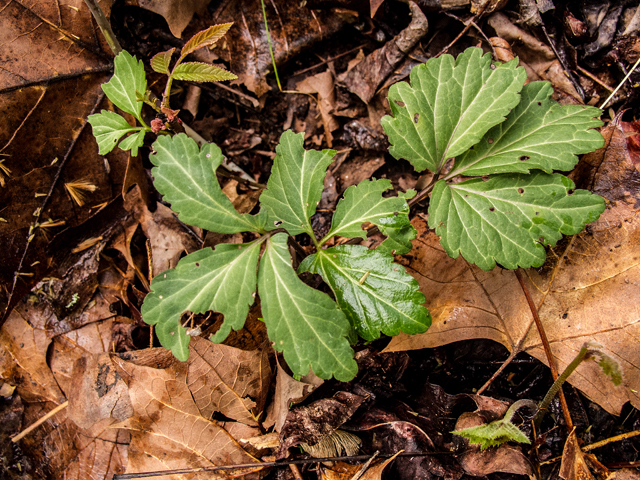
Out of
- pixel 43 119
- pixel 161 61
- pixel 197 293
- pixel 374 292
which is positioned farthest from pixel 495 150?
pixel 43 119

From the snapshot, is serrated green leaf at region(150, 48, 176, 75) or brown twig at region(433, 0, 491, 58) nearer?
serrated green leaf at region(150, 48, 176, 75)

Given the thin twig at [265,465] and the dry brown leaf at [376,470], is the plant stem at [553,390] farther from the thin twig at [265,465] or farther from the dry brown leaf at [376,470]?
the dry brown leaf at [376,470]

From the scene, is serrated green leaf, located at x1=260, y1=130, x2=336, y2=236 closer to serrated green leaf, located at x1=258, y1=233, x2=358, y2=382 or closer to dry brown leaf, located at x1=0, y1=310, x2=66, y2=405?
serrated green leaf, located at x1=258, y1=233, x2=358, y2=382

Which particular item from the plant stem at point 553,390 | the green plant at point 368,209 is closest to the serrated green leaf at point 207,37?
the green plant at point 368,209

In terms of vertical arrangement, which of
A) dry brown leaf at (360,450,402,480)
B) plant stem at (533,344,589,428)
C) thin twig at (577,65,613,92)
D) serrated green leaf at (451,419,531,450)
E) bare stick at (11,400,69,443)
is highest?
thin twig at (577,65,613,92)

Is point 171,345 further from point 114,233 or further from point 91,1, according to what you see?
point 91,1

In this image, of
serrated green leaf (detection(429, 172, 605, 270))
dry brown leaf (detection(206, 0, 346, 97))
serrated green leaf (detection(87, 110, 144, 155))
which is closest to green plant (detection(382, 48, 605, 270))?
serrated green leaf (detection(429, 172, 605, 270))

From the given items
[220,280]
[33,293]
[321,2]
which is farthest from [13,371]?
[321,2]
